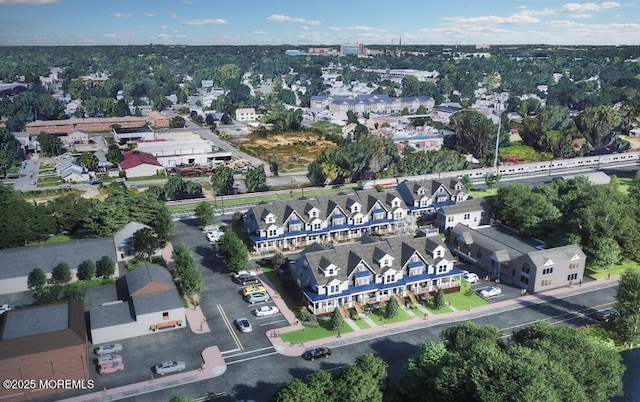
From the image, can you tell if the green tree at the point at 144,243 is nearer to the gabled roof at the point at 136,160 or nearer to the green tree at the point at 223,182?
the green tree at the point at 223,182

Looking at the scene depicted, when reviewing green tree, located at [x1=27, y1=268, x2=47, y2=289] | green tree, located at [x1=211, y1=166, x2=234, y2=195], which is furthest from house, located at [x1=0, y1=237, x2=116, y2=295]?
green tree, located at [x1=211, y1=166, x2=234, y2=195]

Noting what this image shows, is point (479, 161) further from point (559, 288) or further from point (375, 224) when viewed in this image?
point (559, 288)

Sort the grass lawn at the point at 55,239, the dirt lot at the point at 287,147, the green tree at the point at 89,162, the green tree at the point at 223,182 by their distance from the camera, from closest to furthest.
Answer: the grass lawn at the point at 55,239
the green tree at the point at 223,182
the green tree at the point at 89,162
the dirt lot at the point at 287,147

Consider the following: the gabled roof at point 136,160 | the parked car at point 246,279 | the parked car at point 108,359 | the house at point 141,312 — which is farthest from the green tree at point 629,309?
the gabled roof at point 136,160

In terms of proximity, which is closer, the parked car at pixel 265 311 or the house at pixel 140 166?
the parked car at pixel 265 311

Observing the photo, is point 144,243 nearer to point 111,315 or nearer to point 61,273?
point 61,273

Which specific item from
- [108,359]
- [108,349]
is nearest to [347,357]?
[108,359]

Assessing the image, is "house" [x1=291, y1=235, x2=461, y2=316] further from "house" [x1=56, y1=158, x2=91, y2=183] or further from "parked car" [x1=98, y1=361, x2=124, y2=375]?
"house" [x1=56, y1=158, x2=91, y2=183]
